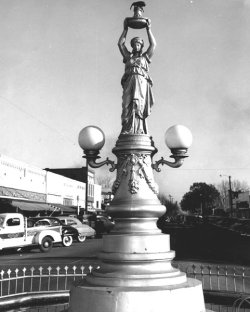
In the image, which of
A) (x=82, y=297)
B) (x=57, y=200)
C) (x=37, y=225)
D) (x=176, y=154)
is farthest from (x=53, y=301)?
(x=57, y=200)

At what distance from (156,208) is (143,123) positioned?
1220 mm

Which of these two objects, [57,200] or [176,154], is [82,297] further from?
[57,200]

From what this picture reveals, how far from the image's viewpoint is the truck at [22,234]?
18.2 meters

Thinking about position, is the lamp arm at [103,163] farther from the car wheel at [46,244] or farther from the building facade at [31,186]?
the building facade at [31,186]

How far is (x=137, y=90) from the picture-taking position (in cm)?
534

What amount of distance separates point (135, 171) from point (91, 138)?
2.45 feet

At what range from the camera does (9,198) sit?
27.9m

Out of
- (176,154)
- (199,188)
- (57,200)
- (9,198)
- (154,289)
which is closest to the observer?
(154,289)

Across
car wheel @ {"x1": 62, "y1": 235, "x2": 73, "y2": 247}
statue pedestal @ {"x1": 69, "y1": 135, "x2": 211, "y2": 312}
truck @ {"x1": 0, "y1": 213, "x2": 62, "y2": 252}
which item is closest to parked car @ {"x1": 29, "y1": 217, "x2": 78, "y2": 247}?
car wheel @ {"x1": 62, "y1": 235, "x2": 73, "y2": 247}

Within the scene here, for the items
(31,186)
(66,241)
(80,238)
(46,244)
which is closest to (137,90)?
(46,244)

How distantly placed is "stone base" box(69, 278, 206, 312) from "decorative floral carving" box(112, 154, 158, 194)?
4.06ft

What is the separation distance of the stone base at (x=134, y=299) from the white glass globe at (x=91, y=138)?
1.76 metres

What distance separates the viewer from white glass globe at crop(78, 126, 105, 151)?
5.33 meters

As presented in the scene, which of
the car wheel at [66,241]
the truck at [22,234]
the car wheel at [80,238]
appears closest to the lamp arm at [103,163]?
the truck at [22,234]
